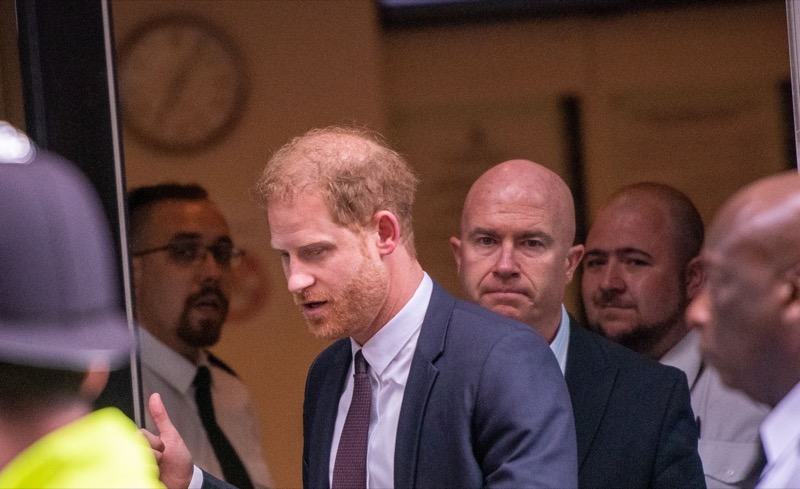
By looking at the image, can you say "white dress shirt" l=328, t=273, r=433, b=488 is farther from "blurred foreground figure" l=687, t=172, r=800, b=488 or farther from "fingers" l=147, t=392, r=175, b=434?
"blurred foreground figure" l=687, t=172, r=800, b=488

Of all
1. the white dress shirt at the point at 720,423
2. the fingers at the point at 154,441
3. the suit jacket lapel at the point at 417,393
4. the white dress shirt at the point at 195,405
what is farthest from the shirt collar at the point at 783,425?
the white dress shirt at the point at 195,405

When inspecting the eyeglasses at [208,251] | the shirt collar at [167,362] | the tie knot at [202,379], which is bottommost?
the tie knot at [202,379]

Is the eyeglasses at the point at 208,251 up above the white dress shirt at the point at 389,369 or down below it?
above

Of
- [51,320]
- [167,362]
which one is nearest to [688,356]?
[167,362]

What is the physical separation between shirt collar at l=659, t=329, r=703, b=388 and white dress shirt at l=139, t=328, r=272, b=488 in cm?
128

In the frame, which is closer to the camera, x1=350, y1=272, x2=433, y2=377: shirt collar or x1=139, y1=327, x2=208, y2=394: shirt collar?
x1=350, y1=272, x2=433, y2=377: shirt collar

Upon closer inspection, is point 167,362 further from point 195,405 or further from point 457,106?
point 457,106

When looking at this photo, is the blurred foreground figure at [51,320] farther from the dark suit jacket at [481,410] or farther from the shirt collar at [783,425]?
the dark suit jacket at [481,410]

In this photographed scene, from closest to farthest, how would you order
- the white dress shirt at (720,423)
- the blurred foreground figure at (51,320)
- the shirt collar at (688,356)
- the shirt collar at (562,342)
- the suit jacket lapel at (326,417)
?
1. the blurred foreground figure at (51,320)
2. the suit jacket lapel at (326,417)
3. the shirt collar at (562,342)
4. the white dress shirt at (720,423)
5. the shirt collar at (688,356)

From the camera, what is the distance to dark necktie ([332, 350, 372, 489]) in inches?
105

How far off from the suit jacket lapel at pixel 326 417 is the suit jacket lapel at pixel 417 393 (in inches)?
10.4

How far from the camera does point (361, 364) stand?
2.79m

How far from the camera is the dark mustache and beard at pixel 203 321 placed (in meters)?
3.83

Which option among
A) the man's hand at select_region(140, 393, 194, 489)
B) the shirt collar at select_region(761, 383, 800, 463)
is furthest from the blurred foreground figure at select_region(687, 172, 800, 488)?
the man's hand at select_region(140, 393, 194, 489)
